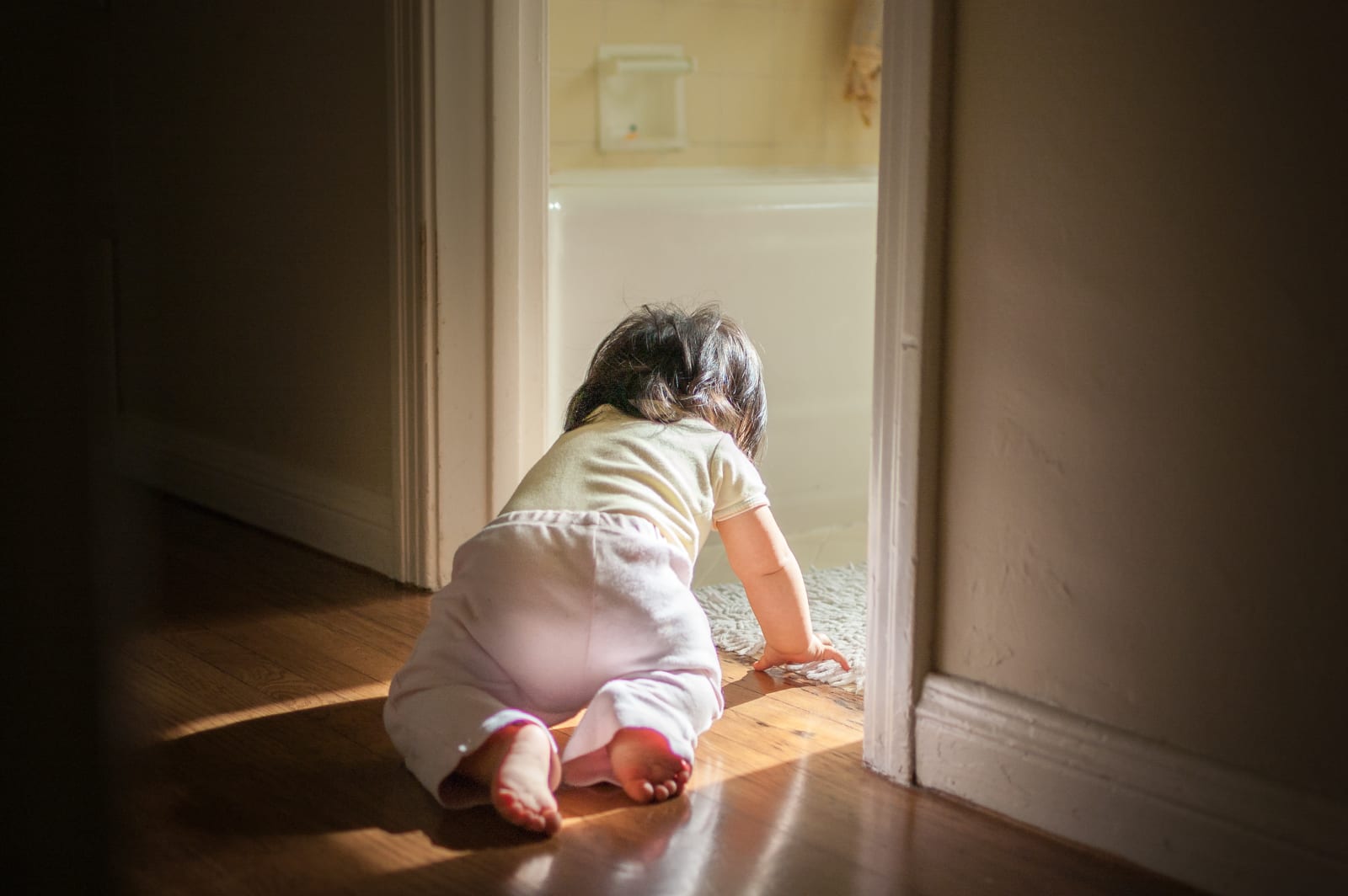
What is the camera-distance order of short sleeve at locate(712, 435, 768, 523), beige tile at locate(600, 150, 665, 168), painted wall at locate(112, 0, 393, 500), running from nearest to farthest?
1. short sleeve at locate(712, 435, 768, 523)
2. painted wall at locate(112, 0, 393, 500)
3. beige tile at locate(600, 150, 665, 168)

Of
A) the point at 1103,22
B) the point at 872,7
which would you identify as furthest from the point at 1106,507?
the point at 872,7

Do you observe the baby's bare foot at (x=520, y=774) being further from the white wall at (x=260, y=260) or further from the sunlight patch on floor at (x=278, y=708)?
the white wall at (x=260, y=260)

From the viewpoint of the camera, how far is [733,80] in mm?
3545

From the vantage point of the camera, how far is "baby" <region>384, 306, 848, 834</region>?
1258mm

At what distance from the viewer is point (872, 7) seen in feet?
11.8

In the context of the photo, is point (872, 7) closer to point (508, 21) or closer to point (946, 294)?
point (508, 21)

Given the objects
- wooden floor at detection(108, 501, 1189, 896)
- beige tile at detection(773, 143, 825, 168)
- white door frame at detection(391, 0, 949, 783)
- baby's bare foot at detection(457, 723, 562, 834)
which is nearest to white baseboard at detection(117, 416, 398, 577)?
white door frame at detection(391, 0, 949, 783)

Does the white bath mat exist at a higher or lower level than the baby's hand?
lower

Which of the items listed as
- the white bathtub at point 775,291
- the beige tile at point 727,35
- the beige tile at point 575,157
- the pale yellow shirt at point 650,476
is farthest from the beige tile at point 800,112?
the pale yellow shirt at point 650,476

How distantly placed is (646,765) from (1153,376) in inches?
22.3

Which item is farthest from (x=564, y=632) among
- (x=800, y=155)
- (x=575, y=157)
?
(x=800, y=155)

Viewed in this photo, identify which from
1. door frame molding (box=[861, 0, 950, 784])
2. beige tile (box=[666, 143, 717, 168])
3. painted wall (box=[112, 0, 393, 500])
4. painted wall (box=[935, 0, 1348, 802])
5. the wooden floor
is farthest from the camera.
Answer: beige tile (box=[666, 143, 717, 168])

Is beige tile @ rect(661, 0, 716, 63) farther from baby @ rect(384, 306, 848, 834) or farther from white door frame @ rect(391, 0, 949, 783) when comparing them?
baby @ rect(384, 306, 848, 834)

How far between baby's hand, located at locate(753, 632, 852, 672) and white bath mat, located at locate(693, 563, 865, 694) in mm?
21
